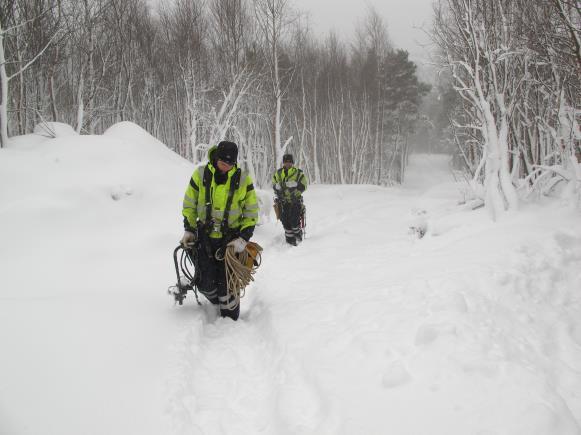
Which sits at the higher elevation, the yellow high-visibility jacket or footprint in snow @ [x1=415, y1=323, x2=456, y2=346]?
the yellow high-visibility jacket

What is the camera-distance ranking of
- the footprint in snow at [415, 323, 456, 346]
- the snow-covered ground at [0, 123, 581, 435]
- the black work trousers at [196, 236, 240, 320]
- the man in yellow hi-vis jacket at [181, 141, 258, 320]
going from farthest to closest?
1. the black work trousers at [196, 236, 240, 320]
2. the man in yellow hi-vis jacket at [181, 141, 258, 320]
3. the footprint in snow at [415, 323, 456, 346]
4. the snow-covered ground at [0, 123, 581, 435]

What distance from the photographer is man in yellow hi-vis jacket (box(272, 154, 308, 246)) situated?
7.54 m

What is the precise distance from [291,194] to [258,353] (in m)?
4.74

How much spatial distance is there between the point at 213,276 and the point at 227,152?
1.30m

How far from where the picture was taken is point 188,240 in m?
3.61

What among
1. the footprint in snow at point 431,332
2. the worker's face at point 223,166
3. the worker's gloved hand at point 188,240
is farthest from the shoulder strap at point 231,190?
the footprint in snow at point 431,332

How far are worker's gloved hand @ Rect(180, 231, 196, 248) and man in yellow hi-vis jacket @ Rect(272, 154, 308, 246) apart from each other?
3998mm

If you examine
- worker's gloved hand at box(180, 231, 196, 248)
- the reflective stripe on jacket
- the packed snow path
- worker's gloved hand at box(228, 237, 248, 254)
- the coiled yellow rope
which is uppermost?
the reflective stripe on jacket

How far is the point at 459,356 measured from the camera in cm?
236

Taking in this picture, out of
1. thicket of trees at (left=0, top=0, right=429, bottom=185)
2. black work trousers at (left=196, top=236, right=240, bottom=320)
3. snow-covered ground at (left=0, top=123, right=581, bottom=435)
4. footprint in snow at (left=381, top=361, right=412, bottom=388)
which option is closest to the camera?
snow-covered ground at (left=0, top=123, right=581, bottom=435)

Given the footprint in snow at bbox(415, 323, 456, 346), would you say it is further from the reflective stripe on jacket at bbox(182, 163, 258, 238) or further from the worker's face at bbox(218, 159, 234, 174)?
the worker's face at bbox(218, 159, 234, 174)

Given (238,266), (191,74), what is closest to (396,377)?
(238,266)

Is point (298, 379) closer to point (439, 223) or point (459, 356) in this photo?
point (459, 356)

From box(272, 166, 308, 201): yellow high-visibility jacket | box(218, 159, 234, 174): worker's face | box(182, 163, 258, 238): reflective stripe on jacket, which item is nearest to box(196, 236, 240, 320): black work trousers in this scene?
box(182, 163, 258, 238): reflective stripe on jacket
